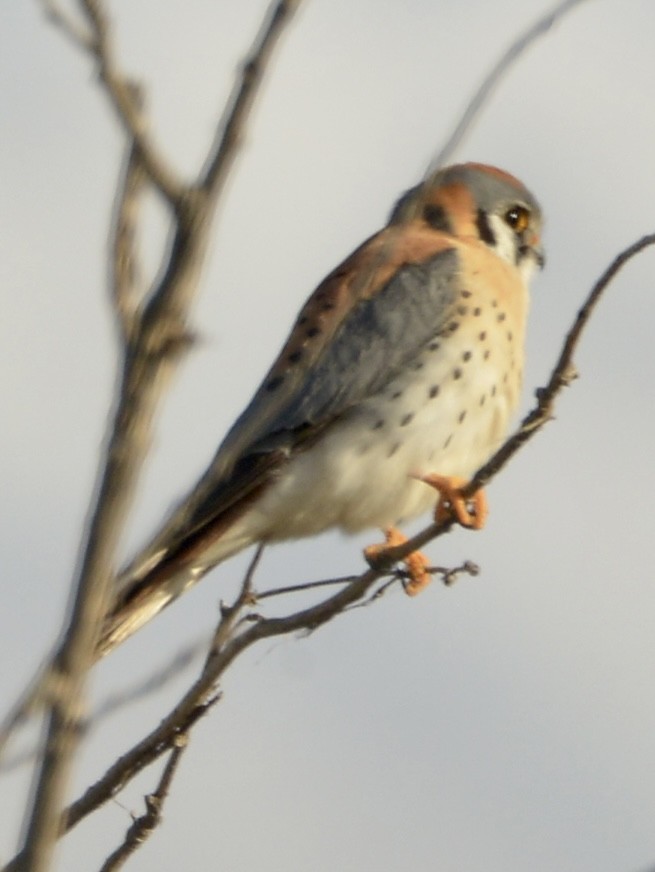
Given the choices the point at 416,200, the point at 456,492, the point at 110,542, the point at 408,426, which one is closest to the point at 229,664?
the point at 416,200

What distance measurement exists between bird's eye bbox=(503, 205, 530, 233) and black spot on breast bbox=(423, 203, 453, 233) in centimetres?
23

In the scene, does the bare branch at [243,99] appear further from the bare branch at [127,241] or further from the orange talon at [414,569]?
the orange talon at [414,569]

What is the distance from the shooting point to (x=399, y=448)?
5.57 m

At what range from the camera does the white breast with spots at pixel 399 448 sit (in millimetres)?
5590

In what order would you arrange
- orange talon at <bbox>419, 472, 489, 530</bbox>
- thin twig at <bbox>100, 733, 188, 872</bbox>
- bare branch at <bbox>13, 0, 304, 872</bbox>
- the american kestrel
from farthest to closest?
the american kestrel, orange talon at <bbox>419, 472, 489, 530</bbox>, thin twig at <bbox>100, 733, 188, 872</bbox>, bare branch at <bbox>13, 0, 304, 872</bbox>

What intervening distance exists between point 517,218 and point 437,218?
0.31 metres

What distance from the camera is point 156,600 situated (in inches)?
202

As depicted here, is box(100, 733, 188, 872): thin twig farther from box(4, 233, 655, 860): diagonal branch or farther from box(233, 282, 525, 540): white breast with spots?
box(233, 282, 525, 540): white breast with spots

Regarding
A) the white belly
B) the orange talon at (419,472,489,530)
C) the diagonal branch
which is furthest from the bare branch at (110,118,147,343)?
the white belly

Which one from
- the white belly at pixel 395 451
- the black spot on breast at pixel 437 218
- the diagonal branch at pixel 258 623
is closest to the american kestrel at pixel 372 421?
the white belly at pixel 395 451

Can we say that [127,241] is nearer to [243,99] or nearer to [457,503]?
[243,99]

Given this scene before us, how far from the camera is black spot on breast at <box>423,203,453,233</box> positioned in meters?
6.79

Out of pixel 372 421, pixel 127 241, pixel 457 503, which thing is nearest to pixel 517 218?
pixel 372 421

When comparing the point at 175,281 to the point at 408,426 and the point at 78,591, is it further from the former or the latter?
the point at 408,426
